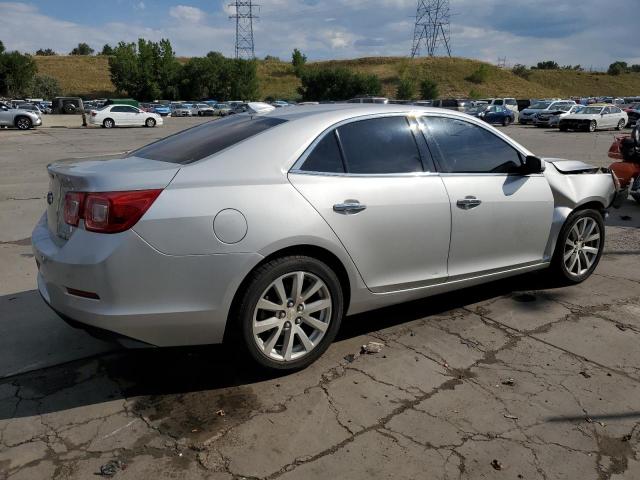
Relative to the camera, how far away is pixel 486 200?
4059 mm

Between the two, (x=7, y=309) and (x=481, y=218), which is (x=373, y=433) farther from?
(x=7, y=309)

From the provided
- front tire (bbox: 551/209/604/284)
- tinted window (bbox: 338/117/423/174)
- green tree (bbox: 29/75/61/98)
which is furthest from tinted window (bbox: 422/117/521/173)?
green tree (bbox: 29/75/61/98)

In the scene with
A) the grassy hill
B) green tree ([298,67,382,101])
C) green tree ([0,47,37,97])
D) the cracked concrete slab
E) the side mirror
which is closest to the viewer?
the cracked concrete slab

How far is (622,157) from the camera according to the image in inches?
342

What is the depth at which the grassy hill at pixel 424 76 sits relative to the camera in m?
91.1

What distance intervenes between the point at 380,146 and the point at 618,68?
135m

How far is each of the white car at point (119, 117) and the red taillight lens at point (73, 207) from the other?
108 ft

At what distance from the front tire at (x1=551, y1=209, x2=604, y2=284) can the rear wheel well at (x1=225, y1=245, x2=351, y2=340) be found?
2.25 metres

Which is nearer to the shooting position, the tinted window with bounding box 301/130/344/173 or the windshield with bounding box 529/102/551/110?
the tinted window with bounding box 301/130/344/173

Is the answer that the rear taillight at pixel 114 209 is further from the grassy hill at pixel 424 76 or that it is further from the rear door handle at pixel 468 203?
the grassy hill at pixel 424 76

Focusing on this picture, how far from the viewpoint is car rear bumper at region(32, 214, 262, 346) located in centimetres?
280

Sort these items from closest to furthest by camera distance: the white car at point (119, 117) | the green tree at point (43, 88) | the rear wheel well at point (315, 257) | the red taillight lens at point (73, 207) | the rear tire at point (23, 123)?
the red taillight lens at point (73, 207)
the rear wheel well at point (315, 257)
the rear tire at point (23, 123)
the white car at point (119, 117)
the green tree at point (43, 88)

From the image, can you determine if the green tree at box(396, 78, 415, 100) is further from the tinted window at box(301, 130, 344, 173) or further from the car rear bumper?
the car rear bumper

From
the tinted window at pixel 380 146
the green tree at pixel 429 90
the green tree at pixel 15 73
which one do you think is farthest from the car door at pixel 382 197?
the green tree at pixel 429 90
